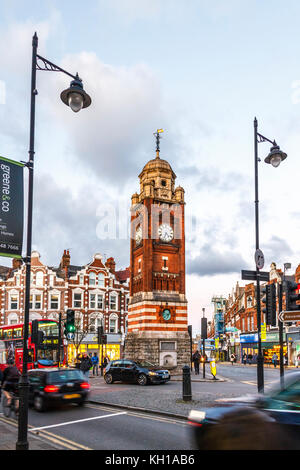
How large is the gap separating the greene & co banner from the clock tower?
37.2m

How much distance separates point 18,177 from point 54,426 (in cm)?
659

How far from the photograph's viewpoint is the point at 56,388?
1413cm

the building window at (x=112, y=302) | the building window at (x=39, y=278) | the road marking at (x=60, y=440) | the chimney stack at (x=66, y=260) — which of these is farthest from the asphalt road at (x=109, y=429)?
the building window at (x=112, y=302)

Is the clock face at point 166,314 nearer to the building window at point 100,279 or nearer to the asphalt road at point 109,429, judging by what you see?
the building window at point 100,279

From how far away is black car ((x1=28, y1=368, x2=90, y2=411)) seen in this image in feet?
45.8

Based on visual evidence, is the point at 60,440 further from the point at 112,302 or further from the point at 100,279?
the point at 112,302

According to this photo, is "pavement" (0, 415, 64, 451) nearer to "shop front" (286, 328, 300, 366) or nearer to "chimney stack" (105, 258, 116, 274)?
"shop front" (286, 328, 300, 366)

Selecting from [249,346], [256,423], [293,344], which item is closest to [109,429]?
[256,423]

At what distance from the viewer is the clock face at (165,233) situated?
48356 millimetres

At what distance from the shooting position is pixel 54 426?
11.2 metres

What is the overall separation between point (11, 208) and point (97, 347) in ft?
176

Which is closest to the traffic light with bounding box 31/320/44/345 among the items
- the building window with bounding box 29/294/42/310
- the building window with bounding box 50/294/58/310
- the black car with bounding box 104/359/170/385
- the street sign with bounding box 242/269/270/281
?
the black car with bounding box 104/359/170/385

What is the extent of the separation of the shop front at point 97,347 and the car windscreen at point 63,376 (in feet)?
144
